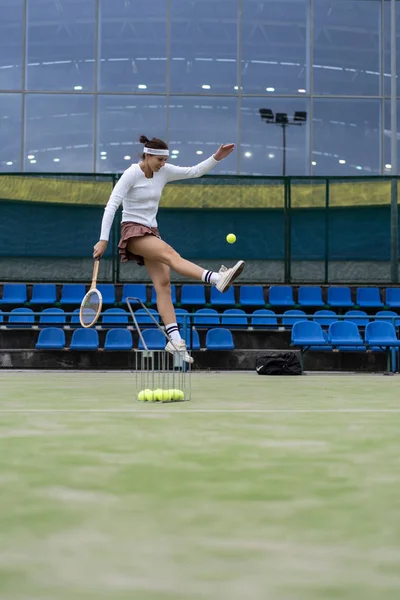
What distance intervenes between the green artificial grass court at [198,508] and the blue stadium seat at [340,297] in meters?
10.7

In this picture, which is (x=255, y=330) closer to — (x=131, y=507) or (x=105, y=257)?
(x=105, y=257)

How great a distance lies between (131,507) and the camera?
2.57 m

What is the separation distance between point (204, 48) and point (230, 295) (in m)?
8.57

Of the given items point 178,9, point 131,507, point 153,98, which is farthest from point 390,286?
point 131,507

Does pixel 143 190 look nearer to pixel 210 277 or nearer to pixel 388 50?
pixel 210 277

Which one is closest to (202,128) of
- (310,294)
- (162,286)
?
(310,294)

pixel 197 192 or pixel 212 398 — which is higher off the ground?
pixel 197 192

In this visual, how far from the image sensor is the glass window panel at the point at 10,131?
21.3 metres

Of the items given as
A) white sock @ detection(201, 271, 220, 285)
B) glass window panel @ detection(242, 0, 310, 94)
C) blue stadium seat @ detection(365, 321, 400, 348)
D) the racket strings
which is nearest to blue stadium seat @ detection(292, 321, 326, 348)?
blue stadium seat @ detection(365, 321, 400, 348)

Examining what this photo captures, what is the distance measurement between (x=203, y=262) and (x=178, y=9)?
28.2 ft

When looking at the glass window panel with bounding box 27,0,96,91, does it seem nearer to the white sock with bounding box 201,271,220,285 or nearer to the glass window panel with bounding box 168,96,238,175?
the glass window panel with bounding box 168,96,238,175

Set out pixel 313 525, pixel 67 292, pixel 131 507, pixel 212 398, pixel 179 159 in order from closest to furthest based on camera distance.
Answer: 1. pixel 313 525
2. pixel 131 507
3. pixel 212 398
4. pixel 67 292
5. pixel 179 159

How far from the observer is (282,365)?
11953 millimetres

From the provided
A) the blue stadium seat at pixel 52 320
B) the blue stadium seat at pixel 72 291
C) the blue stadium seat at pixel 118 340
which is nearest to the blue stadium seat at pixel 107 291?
the blue stadium seat at pixel 72 291
